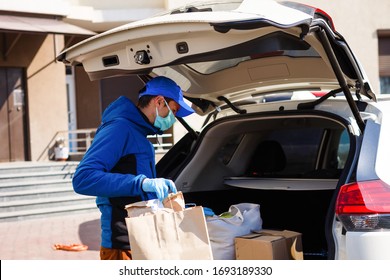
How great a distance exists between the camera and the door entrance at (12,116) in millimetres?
14664

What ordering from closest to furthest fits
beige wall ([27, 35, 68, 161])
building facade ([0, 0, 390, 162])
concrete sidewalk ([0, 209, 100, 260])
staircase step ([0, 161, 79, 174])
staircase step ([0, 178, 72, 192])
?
concrete sidewalk ([0, 209, 100, 260]), staircase step ([0, 178, 72, 192]), staircase step ([0, 161, 79, 174]), building facade ([0, 0, 390, 162]), beige wall ([27, 35, 68, 161])

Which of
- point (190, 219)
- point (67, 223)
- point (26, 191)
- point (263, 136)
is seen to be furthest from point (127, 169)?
point (26, 191)

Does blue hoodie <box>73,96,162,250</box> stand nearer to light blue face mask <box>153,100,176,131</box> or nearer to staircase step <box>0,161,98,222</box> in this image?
light blue face mask <box>153,100,176,131</box>

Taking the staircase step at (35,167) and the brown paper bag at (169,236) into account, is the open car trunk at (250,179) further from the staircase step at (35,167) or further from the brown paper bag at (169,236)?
the staircase step at (35,167)

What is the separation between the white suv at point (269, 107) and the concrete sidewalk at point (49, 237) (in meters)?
3.06

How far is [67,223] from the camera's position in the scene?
10438 mm

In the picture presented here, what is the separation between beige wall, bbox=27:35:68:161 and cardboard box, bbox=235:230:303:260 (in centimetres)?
1208

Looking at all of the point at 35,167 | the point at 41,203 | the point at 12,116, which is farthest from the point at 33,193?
the point at 12,116

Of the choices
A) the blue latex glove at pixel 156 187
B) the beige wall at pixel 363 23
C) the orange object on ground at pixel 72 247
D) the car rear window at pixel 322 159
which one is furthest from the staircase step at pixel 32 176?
the blue latex glove at pixel 156 187

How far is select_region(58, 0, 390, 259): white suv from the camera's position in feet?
9.50

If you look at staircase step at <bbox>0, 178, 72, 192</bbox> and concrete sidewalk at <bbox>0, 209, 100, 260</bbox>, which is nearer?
concrete sidewalk at <bbox>0, 209, 100, 260</bbox>

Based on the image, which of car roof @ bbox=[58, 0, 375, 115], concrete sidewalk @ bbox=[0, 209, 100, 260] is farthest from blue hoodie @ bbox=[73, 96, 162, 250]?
concrete sidewalk @ bbox=[0, 209, 100, 260]
